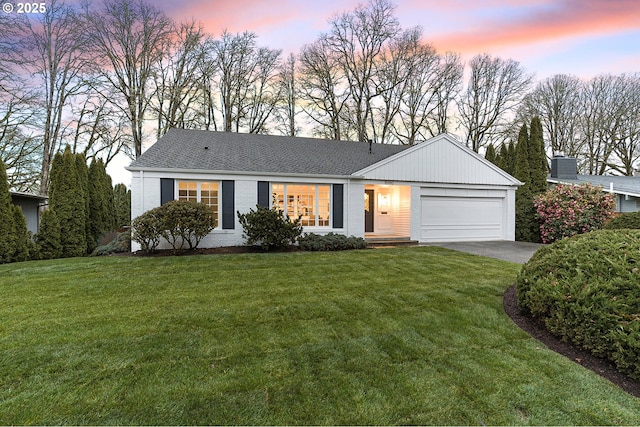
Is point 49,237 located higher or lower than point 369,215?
lower

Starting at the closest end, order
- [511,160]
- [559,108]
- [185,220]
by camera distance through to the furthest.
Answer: [185,220] → [511,160] → [559,108]

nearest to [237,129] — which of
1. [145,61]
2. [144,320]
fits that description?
[145,61]

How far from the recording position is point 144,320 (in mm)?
3637

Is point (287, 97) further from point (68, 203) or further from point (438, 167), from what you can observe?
point (68, 203)

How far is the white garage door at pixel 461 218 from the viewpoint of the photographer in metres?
11.8

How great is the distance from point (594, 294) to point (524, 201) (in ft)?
39.5

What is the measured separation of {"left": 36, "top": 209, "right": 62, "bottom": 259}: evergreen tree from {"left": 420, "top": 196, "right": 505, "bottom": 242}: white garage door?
12633 mm

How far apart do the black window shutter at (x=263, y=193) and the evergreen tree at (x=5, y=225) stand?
263 inches

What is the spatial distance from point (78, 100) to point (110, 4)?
541 centimetres

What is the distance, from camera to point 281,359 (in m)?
2.77

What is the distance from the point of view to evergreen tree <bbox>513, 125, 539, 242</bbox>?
12531 mm

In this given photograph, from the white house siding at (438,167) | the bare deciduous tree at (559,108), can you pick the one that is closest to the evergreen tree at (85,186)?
the white house siding at (438,167)

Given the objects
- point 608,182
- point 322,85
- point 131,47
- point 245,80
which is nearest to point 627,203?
point 608,182

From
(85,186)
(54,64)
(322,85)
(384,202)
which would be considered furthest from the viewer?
(322,85)
